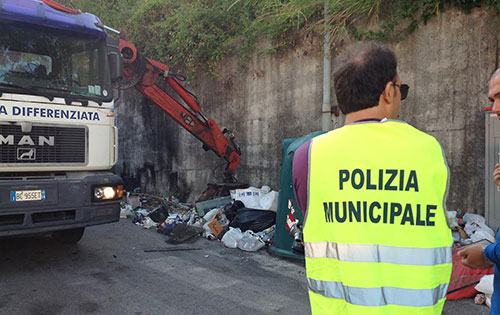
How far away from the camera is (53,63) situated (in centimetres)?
470

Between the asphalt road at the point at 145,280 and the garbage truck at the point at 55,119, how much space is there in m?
0.59

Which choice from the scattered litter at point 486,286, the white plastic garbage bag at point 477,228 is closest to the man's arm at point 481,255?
the scattered litter at point 486,286

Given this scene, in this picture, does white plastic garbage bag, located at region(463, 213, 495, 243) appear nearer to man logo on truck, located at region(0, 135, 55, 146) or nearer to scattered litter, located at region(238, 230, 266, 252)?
scattered litter, located at region(238, 230, 266, 252)

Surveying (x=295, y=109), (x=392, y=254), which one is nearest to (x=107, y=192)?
(x=295, y=109)

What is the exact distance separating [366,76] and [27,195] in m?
4.08

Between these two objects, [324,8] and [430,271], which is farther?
[324,8]

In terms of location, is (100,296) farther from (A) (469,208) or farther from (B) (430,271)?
(A) (469,208)

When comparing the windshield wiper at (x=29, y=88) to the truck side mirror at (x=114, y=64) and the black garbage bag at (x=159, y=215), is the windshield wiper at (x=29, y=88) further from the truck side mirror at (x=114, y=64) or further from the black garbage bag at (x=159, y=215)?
the black garbage bag at (x=159, y=215)

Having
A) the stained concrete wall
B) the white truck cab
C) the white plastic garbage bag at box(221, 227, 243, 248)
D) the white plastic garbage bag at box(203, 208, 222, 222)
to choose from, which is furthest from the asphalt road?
the stained concrete wall

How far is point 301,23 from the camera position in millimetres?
6895

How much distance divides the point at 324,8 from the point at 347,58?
553 centimetres

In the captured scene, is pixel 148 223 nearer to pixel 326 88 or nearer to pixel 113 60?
pixel 113 60

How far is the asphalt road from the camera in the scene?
3488 mm

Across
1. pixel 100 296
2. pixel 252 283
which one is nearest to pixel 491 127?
pixel 252 283
